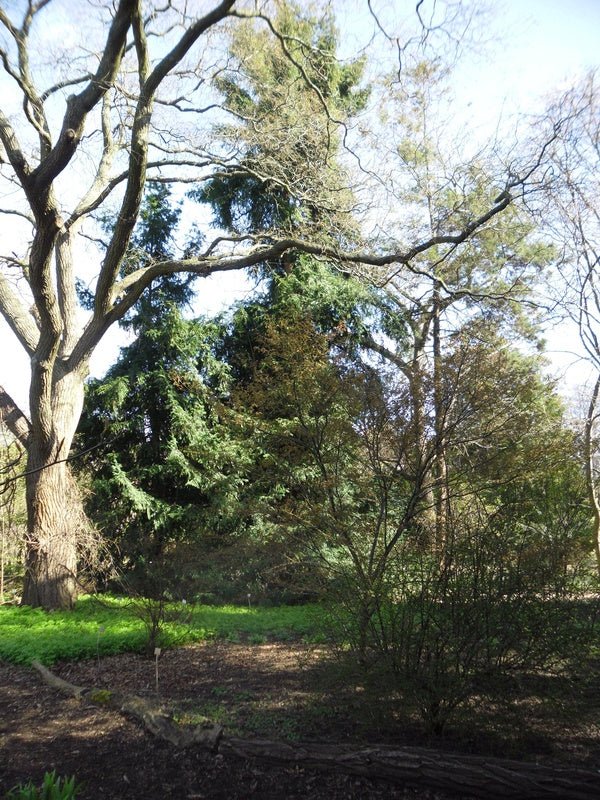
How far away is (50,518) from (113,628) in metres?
2.49

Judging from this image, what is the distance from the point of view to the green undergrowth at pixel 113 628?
6828 mm

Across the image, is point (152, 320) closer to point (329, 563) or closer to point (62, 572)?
point (62, 572)

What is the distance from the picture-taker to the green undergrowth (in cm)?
683

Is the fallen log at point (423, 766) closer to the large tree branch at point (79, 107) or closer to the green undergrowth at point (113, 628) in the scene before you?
the green undergrowth at point (113, 628)

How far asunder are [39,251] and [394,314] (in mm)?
8479

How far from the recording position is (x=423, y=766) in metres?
3.47

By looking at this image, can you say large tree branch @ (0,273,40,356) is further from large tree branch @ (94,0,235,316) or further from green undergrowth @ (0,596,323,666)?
green undergrowth @ (0,596,323,666)

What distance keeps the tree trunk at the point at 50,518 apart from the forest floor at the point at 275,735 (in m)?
4.06

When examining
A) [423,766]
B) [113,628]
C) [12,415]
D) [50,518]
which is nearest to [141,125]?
[12,415]

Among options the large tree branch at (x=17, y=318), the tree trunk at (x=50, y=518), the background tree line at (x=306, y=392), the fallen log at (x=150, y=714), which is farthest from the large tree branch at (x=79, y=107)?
the fallen log at (x=150, y=714)

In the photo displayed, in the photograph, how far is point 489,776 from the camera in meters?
3.33

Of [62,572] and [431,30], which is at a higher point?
[431,30]

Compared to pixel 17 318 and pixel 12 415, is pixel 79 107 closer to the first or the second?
pixel 17 318

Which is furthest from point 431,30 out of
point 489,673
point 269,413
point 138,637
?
point 138,637
